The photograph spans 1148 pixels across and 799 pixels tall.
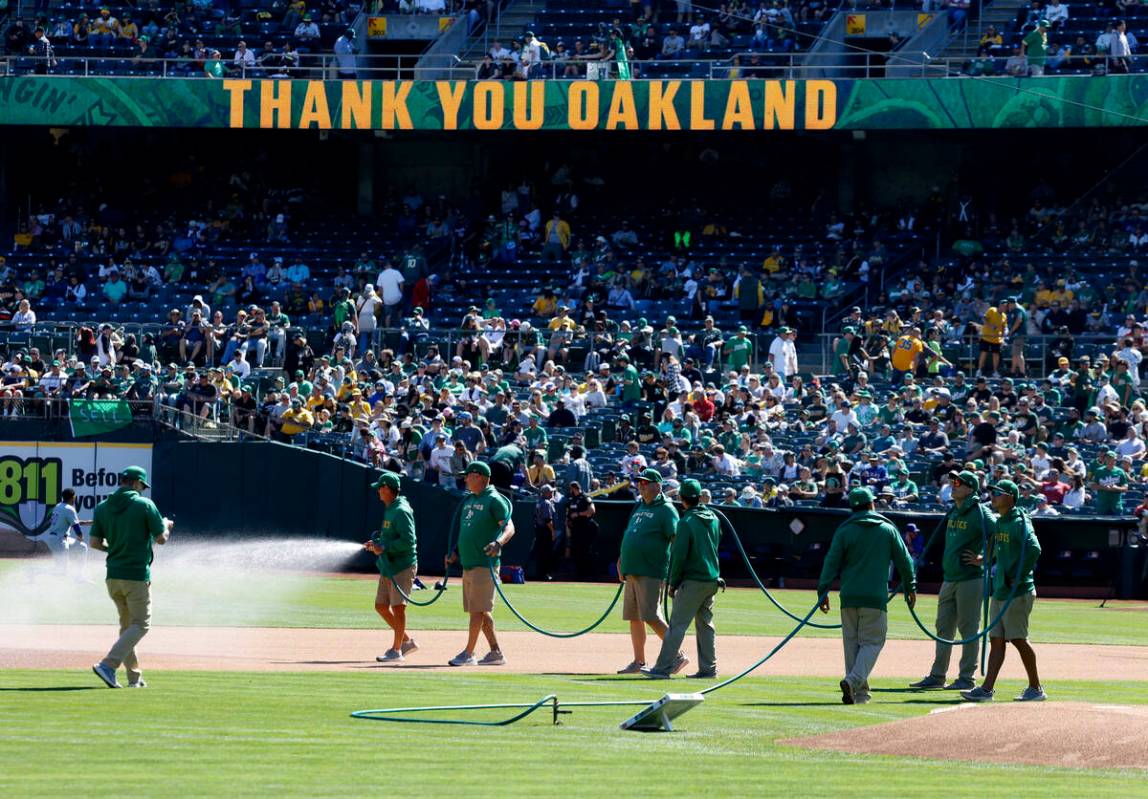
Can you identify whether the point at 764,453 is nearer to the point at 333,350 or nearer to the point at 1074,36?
the point at 333,350

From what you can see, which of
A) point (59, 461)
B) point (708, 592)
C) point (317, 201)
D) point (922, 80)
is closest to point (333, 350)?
point (59, 461)

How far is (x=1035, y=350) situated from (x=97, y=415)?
1622 centimetres

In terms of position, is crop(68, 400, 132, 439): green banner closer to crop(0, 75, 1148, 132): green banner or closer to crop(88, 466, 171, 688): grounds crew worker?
crop(0, 75, 1148, 132): green banner

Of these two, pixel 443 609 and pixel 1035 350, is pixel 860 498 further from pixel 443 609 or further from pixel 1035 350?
pixel 1035 350

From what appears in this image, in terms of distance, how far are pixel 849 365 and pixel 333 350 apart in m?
9.59

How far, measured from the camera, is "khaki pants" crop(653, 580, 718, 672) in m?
15.7

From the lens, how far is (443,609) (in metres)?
24.0

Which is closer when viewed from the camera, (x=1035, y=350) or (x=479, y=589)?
(x=479, y=589)

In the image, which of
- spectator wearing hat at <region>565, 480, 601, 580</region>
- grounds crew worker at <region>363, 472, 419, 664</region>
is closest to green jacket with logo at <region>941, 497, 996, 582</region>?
grounds crew worker at <region>363, 472, 419, 664</region>

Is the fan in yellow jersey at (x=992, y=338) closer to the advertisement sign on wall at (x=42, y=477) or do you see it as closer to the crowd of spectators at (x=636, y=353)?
the crowd of spectators at (x=636, y=353)

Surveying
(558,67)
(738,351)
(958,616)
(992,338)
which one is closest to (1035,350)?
(992,338)

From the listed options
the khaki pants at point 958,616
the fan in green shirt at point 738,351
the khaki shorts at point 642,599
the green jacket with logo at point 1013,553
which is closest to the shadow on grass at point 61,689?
the khaki shorts at point 642,599

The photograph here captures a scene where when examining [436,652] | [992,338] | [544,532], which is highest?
[992,338]

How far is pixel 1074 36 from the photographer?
1551 inches
